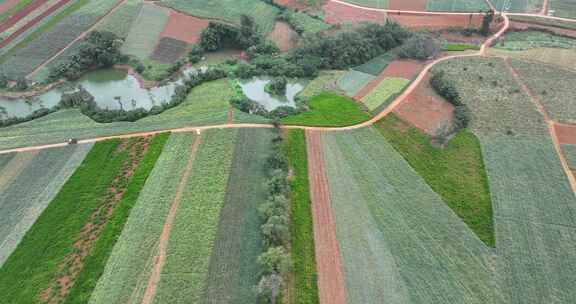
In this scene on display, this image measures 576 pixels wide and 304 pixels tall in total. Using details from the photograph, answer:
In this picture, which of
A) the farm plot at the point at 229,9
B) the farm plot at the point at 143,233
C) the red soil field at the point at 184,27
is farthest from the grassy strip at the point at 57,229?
the farm plot at the point at 229,9

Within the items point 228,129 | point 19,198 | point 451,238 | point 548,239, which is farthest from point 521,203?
point 19,198

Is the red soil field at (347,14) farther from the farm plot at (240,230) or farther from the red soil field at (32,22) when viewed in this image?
the red soil field at (32,22)

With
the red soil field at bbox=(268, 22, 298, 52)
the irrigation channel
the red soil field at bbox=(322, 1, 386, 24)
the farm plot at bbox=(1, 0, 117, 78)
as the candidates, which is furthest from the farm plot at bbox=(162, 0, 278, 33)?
the irrigation channel

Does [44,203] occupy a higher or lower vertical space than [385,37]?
lower

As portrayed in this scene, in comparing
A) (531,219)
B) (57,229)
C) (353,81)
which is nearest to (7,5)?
(57,229)

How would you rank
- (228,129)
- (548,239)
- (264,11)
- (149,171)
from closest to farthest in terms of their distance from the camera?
1. (548,239)
2. (149,171)
3. (228,129)
4. (264,11)

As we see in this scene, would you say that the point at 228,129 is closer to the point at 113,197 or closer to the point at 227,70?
the point at 113,197
